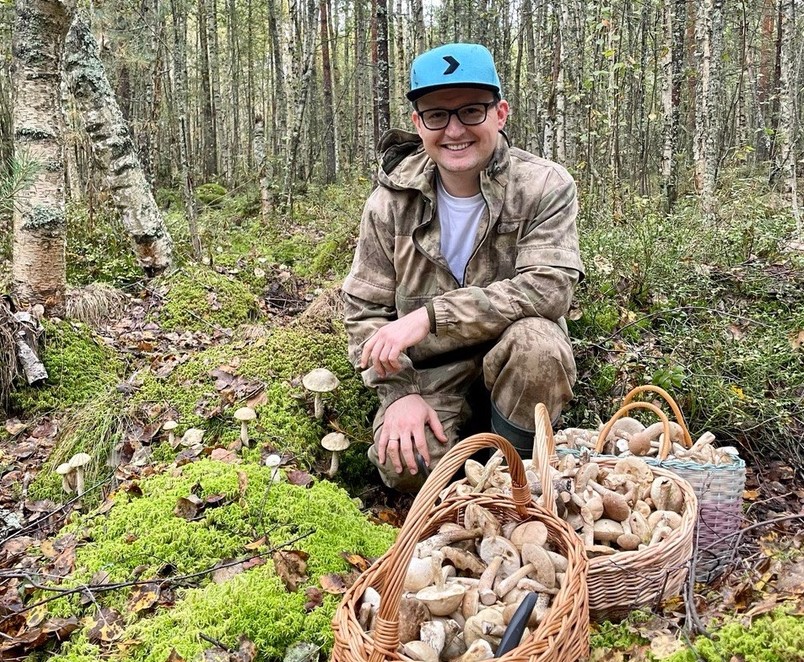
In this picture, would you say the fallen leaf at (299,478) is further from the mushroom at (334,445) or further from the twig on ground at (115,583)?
the twig on ground at (115,583)

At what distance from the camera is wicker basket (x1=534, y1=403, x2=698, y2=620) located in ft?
6.55

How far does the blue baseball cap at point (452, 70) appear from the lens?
9.76 ft

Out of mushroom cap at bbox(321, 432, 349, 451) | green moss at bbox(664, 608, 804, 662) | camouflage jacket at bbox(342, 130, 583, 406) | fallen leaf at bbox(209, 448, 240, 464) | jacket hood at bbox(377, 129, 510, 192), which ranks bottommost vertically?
fallen leaf at bbox(209, 448, 240, 464)

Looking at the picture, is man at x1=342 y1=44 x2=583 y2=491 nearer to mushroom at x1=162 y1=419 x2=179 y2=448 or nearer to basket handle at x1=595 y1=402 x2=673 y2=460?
basket handle at x1=595 y1=402 x2=673 y2=460

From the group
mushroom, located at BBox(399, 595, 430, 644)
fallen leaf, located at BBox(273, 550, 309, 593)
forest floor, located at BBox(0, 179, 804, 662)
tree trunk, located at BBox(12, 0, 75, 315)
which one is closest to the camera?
mushroom, located at BBox(399, 595, 430, 644)

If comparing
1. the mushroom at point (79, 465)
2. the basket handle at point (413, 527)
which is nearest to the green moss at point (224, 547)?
the mushroom at point (79, 465)

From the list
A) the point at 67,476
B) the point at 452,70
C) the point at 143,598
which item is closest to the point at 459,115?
the point at 452,70

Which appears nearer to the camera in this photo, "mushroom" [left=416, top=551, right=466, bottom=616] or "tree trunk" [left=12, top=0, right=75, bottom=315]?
"mushroom" [left=416, top=551, right=466, bottom=616]

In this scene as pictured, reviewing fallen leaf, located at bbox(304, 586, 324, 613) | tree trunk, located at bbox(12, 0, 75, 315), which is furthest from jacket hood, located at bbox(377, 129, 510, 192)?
tree trunk, located at bbox(12, 0, 75, 315)

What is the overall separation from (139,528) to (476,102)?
104 inches

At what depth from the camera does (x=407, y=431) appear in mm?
3150

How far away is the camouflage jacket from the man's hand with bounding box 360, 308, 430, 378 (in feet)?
0.23

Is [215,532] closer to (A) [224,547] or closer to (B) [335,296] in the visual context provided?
(A) [224,547]

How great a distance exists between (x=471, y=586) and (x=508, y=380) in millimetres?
1420
